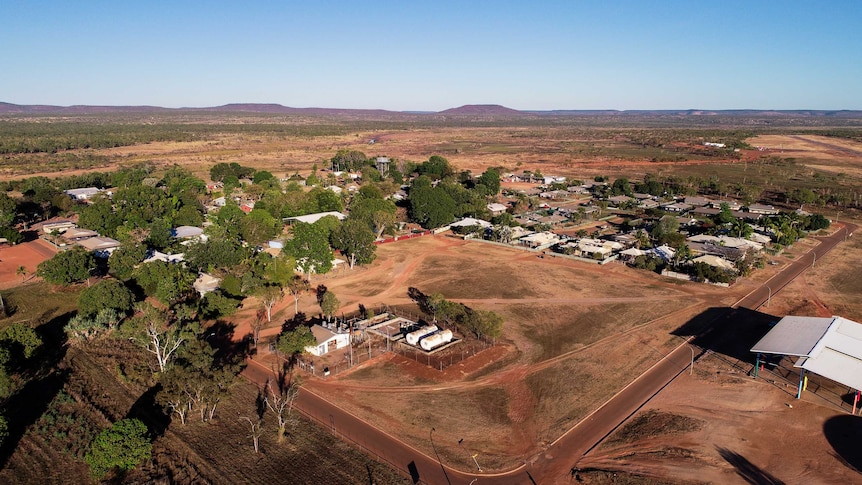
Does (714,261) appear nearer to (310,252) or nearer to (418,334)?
(418,334)

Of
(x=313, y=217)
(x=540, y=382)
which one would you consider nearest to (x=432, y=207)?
(x=313, y=217)

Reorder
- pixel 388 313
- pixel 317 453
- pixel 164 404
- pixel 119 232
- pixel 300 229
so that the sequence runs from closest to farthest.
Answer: pixel 317 453 < pixel 164 404 < pixel 388 313 < pixel 300 229 < pixel 119 232

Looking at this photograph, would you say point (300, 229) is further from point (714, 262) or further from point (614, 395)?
point (714, 262)

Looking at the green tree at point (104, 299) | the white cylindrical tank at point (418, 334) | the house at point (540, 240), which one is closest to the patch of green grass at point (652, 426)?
the white cylindrical tank at point (418, 334)

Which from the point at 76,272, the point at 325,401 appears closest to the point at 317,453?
the point at 325,401

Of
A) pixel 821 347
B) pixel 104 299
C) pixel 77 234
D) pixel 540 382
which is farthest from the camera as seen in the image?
pixel 77 234

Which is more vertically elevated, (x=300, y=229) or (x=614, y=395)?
(x=300, y=229)
